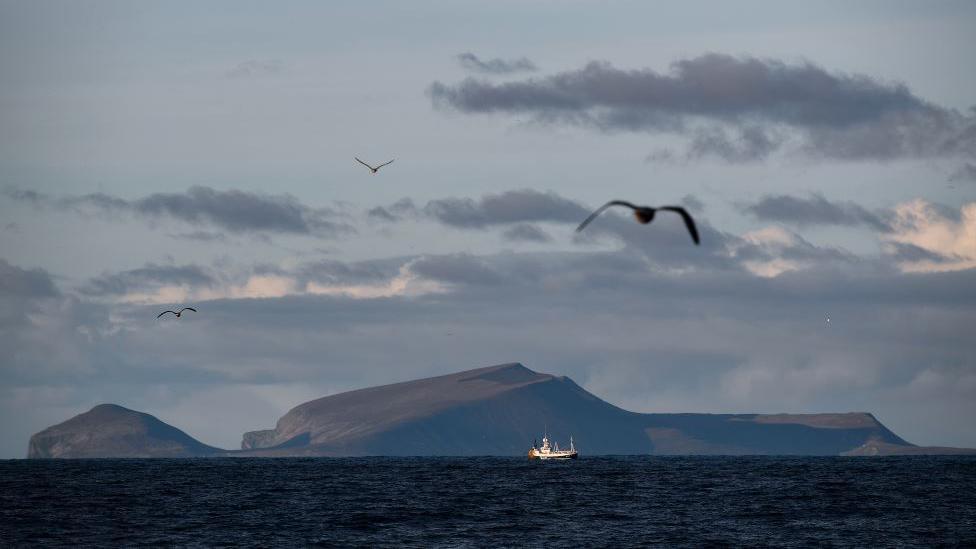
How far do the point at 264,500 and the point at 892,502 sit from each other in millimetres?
85850

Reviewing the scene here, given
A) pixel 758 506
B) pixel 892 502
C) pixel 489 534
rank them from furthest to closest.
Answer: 1. pixel 892 502
2. pixel 758 506
3. pixel 489 534

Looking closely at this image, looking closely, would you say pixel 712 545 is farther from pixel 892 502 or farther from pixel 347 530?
pixel 892 502

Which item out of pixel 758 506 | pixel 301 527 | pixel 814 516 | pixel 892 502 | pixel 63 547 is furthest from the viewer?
pixel 892 502

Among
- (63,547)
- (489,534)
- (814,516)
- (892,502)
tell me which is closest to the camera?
(63,547)

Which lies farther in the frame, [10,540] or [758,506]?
[758,506]

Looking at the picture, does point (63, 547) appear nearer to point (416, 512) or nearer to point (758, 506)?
point (416, 512)

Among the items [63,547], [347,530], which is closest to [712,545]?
[347,530]

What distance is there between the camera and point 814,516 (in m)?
168

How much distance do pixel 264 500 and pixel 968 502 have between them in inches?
3814

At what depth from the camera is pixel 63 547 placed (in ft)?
423

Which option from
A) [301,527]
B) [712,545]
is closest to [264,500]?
[301,527]

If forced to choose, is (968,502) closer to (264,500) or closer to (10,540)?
(264,500)

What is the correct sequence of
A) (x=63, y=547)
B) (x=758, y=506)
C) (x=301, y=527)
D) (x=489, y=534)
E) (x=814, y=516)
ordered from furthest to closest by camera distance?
(x=758, y=506)
(x=814, y=516)
(x=301, y=527)
(x=489, y=534)
(x=63, y=547)

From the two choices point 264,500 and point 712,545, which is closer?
point 712,545
